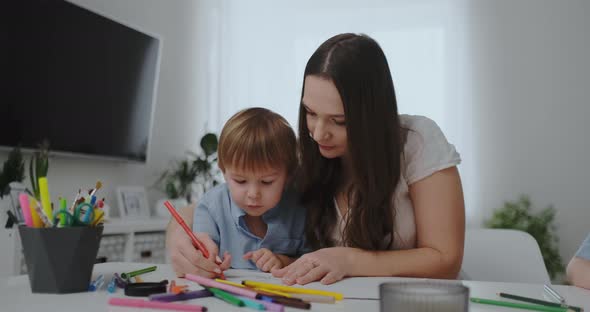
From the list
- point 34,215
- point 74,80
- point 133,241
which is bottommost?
point 133,241

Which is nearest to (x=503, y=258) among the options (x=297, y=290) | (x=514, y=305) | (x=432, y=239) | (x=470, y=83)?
(x=432, y=239)

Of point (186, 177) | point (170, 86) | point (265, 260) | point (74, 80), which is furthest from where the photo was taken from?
point (170, 86)

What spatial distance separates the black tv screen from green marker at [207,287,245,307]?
2137mm

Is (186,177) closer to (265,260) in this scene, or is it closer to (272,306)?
(265,260)

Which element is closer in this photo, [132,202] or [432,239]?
[432,239]

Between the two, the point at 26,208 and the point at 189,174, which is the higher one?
the point at 189,174

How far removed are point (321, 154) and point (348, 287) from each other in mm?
452

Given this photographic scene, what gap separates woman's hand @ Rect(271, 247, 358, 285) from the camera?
3.40ft

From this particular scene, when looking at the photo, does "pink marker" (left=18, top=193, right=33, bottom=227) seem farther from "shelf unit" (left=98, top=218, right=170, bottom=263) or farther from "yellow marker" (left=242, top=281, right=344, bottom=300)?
"shelf unit" (left=98, top=218, right=170, bottom=263)

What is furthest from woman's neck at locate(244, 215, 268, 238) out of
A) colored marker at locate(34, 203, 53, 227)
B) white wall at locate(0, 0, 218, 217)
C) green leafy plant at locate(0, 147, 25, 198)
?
white wall at locate(0, 0, 218, 217)

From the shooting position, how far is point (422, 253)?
1223 millimetres

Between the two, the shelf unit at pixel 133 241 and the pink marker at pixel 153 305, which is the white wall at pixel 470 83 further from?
the pink marker at pixel 153 305

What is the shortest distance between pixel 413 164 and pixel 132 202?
2607mm

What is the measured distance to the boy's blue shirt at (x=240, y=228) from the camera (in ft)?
4.45
